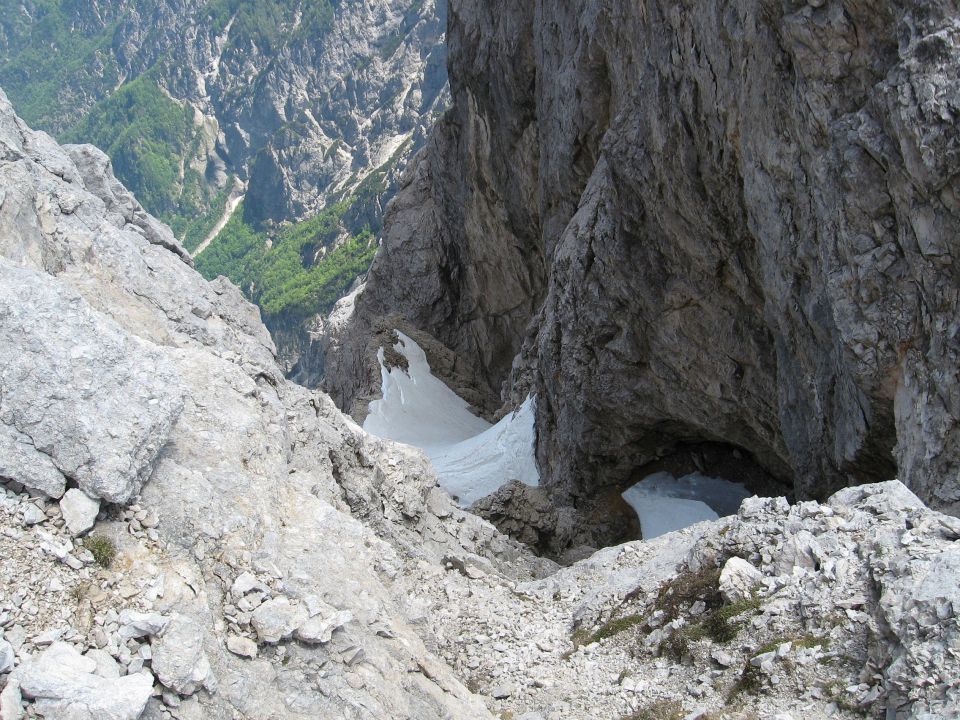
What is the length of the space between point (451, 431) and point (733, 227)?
28056mm

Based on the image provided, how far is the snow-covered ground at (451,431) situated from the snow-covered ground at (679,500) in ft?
17.1

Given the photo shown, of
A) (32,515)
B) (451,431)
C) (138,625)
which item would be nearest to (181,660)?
(138,625)

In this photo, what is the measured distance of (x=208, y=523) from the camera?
470 inches

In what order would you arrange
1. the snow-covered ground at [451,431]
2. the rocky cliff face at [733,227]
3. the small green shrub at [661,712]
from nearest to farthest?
the small green shrub at [661,712] < the rocky cliff face at [733,227] < the snow-covered ground at [451,431]

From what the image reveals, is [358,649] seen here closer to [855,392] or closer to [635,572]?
[635,572]

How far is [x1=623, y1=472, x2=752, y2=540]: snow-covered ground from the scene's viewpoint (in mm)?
33344

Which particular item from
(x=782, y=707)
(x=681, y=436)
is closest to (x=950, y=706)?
(x=782, y=707)

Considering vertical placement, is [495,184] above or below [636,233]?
above

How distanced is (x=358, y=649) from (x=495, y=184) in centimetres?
4444

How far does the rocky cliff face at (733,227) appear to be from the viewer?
1745 cm

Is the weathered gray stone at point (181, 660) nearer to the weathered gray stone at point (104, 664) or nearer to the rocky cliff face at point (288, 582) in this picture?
the rocky cliff face at point (288, 582)

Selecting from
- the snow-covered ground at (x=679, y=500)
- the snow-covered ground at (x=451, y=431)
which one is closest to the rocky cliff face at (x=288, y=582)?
the snow-covered ground at (x=679, y=500)

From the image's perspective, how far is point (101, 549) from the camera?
34.5 feet

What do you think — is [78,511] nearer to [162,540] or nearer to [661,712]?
[162,540]
